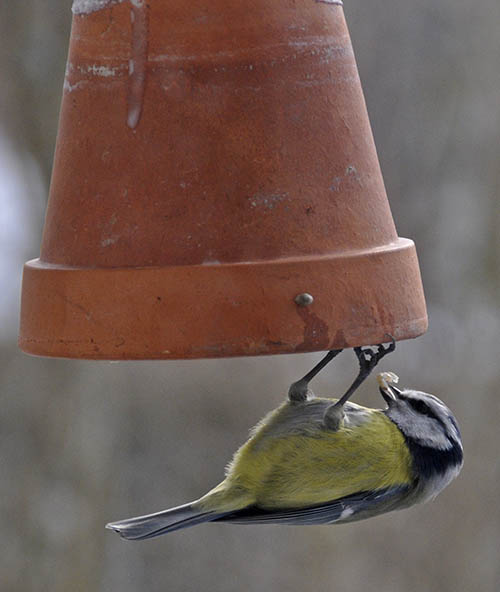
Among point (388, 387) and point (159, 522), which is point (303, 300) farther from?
point (388, 387)

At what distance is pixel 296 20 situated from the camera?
271 centimetres

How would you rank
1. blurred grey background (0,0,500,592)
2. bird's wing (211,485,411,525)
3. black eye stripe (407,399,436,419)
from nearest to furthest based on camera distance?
1. bird's wing (211,485,411,525)
2. black eye stripe (407,399,436,419)
3. blurred grey background (0,0,500,592)

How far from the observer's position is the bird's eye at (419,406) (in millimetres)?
3457

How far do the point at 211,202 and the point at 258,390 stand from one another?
12.9ft

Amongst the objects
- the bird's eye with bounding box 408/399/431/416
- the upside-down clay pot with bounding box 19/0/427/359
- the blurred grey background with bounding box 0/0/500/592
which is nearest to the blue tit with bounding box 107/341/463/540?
the bird's eye with bounding box 408/399/431/416

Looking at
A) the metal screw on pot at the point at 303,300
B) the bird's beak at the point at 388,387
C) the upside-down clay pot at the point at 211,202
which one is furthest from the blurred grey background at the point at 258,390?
the metal screw on pot at the point at 303,300

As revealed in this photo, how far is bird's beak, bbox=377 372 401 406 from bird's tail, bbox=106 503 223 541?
58 cm

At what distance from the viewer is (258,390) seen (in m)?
6.45

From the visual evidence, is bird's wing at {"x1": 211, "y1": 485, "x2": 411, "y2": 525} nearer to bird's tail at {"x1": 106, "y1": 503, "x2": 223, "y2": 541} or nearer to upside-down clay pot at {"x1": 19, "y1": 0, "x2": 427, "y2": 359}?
bird's tail at {"x1": 106, "y1": 503, "x2": 223, "y2": 541}

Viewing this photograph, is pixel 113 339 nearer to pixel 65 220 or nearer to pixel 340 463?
pixel 65 220

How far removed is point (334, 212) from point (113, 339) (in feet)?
1.88

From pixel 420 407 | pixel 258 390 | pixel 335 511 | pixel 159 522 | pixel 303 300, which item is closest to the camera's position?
pixel 303 300

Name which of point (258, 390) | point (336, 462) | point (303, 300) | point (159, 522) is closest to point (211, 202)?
point (303, 300)

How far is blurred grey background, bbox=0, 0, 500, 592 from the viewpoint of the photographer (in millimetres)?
6328
